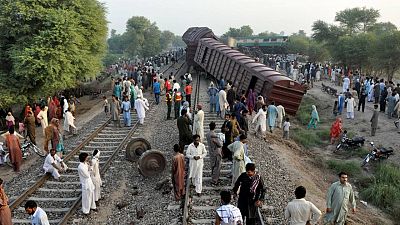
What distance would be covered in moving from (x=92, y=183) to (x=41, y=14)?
49.4ft

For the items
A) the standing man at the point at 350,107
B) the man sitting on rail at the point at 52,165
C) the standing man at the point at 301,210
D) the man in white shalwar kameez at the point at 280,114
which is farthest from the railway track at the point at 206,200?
the standing man at the point at 350,107

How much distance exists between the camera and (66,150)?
13.0 meters

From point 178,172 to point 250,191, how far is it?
2284 millimetres

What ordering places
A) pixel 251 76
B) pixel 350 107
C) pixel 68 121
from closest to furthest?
pixel 68 121
pixel 350 107
pixel 251 76

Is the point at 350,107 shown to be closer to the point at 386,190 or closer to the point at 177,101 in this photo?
the point at 386,190

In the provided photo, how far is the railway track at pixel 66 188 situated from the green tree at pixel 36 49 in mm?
7688

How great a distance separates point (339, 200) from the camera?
6953mm

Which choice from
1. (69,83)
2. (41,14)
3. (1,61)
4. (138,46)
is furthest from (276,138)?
(138,46)

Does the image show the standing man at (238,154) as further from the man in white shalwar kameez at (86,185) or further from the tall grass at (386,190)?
the tall grass at (386,190)

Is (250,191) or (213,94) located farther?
(213,94)

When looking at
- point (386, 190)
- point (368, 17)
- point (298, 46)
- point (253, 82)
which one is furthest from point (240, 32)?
point (386, 190)

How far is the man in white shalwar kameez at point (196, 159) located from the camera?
8656 millimetres

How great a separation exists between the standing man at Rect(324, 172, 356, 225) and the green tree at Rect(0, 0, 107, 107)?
16.8 meters

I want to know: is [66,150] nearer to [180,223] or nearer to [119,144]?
[119,144]
